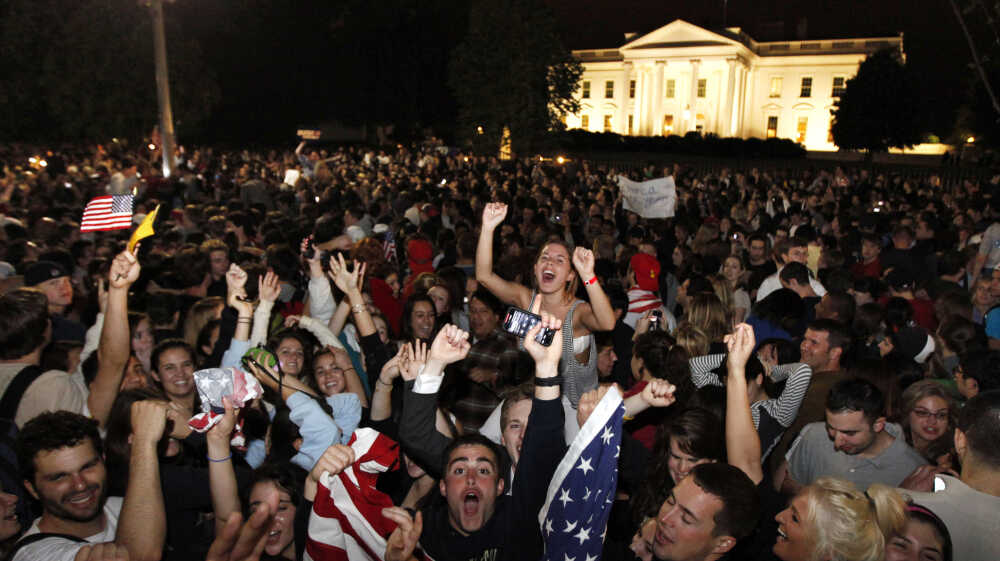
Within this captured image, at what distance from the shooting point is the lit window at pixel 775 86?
6900cm

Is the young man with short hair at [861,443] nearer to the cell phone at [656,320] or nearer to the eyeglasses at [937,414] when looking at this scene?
the eyeglasses at [937,414]

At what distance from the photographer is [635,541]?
2.85m

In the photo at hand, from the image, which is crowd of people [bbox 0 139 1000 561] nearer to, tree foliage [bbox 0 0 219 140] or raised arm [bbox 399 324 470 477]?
raised arm [bbox 399 324 470 477]

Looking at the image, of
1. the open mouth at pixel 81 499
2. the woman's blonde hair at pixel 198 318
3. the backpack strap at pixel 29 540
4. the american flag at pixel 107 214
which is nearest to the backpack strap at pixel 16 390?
the open mouth at pixel 81 499

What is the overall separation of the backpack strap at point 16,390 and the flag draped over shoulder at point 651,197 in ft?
30.1

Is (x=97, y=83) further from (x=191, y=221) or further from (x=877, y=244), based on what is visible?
(x=877, y=244)

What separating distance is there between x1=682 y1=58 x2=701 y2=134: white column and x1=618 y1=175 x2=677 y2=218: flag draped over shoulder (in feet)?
187

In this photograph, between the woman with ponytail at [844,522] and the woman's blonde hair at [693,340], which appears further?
the woman's blonde hair at [693,340]

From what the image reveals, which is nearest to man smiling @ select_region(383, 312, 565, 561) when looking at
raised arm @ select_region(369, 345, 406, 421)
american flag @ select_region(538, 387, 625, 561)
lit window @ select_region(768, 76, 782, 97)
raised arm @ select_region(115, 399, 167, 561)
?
american flag @ select_region(538, 387, 625, 561)

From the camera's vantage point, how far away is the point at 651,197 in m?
11.1

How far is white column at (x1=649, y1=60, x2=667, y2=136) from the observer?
65812mm

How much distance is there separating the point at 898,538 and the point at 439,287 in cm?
440

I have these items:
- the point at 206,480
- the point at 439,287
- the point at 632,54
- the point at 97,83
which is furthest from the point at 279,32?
the point at 206,480

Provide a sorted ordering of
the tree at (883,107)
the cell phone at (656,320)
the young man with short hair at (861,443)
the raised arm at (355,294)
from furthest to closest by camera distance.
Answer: the tree at (883,107)
the cell phone at (656,320)
the raised arm at (355,294)
the young man with short hair at (861,443)
